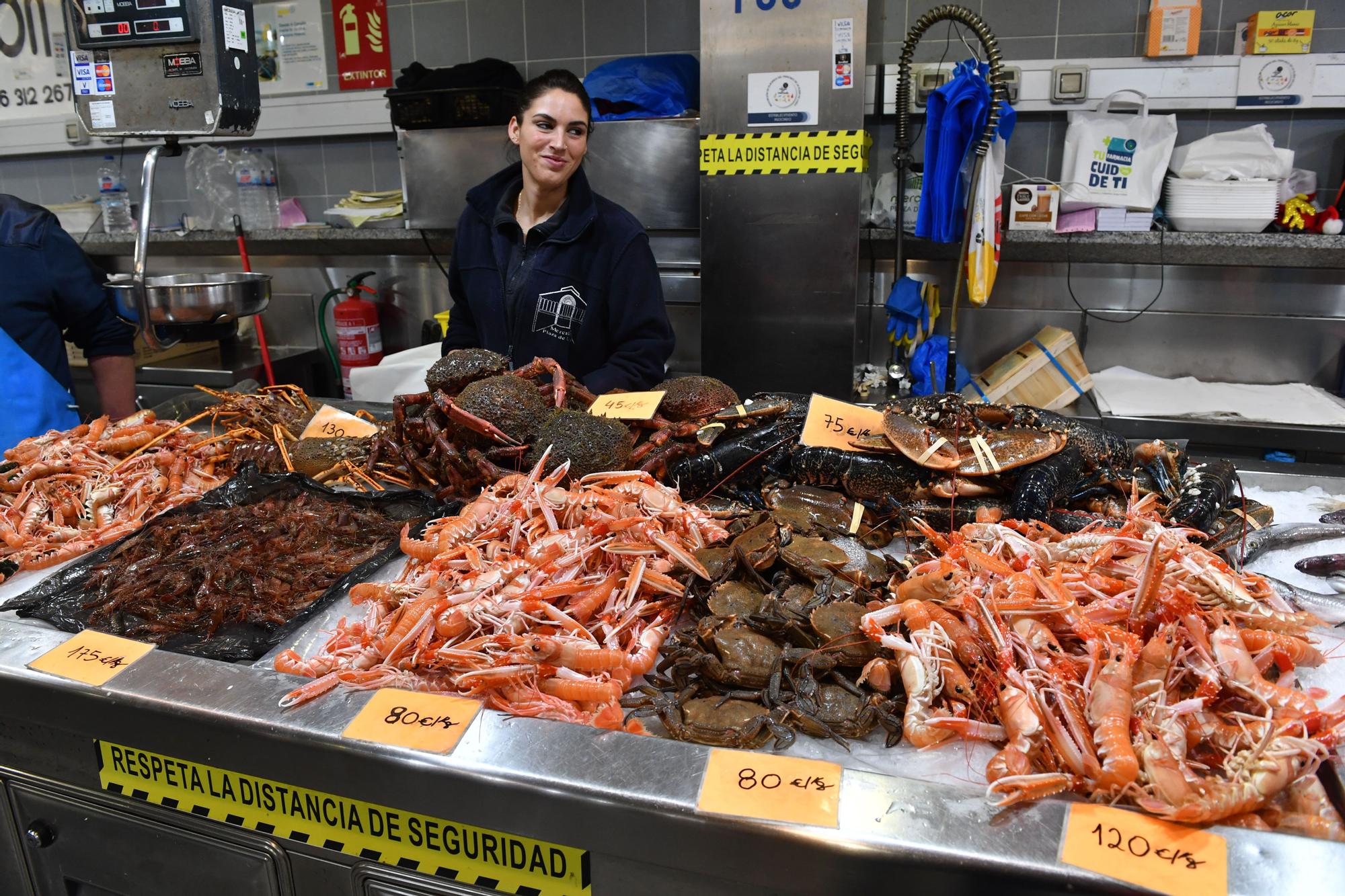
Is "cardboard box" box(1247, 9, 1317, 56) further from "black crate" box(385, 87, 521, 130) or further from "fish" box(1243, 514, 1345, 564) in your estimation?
"black crate" box(385, 87, 521, 130)

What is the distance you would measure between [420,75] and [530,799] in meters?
4.11

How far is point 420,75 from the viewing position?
433 cm

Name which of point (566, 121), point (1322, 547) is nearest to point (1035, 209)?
point (566, 121)

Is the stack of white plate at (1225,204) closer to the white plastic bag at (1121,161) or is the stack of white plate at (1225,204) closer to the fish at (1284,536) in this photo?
the white plastic bag at (1121,161)

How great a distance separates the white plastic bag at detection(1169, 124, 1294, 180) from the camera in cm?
358

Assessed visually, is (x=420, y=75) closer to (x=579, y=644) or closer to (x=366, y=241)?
(x=366, y=241)

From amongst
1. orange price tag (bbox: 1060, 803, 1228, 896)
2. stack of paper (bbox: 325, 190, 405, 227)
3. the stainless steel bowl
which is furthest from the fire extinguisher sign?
orange price tag (bbox: 1060, 803, 1228, 896)

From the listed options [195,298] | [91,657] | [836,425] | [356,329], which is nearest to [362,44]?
[356,329]

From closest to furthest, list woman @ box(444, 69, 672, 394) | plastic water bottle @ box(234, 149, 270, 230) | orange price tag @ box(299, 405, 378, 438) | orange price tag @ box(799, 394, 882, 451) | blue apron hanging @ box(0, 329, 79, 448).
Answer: orange price tag @ box(799, 394, 882, 451)
orange price tag @ box(299, 405, 378, 438)
blue apron hanging @ box(0, 329, 79, 448)
woman @ box(444, 69, 672, 394)
plastic water bottle @ box(234, 149, 270, 230)

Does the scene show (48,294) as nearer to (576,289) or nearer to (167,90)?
(167,90)

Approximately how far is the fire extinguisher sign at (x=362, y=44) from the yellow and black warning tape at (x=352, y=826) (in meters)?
4.52

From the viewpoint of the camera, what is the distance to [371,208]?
15.9ft

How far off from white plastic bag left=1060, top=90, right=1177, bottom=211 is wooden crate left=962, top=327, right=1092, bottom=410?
604 mm

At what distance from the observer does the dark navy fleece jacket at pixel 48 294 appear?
289cm
